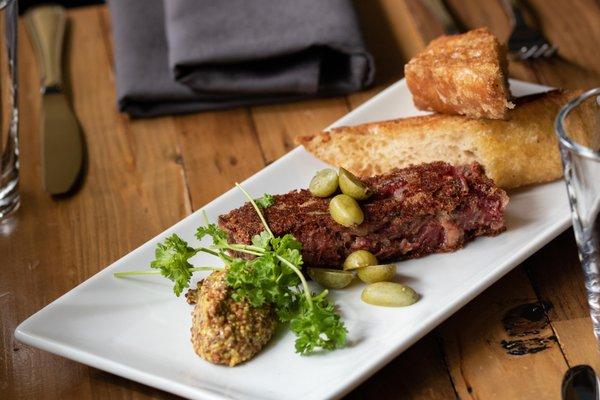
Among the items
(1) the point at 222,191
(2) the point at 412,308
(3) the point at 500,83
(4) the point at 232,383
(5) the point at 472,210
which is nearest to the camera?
(4) the point at 232,383

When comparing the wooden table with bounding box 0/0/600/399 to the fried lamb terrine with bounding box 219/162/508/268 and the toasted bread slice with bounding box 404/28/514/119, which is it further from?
the toasted bread slice with bounding box 404/28/514/119

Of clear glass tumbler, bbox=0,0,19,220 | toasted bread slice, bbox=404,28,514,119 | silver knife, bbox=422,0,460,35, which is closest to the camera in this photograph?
toasted bread slice, bbox=404,28,514,119

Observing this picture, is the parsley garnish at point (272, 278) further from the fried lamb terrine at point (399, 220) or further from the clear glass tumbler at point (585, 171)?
the clear glass tumbler at point (585, 171)

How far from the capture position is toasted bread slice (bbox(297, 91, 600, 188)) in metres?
2.61

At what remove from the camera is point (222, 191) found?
9.71 ft

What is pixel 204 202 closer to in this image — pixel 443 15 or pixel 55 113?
pixel 55 113

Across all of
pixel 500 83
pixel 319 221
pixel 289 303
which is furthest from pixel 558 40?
pixel 289 303

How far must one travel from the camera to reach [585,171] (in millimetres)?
1950

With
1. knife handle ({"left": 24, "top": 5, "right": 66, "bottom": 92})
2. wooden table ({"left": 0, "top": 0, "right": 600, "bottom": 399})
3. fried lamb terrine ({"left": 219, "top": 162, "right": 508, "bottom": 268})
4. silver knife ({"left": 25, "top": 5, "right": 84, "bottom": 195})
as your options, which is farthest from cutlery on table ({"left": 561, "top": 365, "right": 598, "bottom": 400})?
knife handle ({"left": 24, "top": 5, "right": 66, "bottom": 92})

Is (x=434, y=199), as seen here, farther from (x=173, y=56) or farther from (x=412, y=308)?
(x=173, y=56)

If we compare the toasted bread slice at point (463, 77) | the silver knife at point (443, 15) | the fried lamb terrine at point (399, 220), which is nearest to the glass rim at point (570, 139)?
the fried lamb terrine at point (399, 220)

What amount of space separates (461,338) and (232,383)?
56 cm

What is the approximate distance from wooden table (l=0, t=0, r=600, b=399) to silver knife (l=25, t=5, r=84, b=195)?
0.16 feet

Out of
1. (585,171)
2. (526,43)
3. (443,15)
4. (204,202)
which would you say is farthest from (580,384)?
(443,15)
